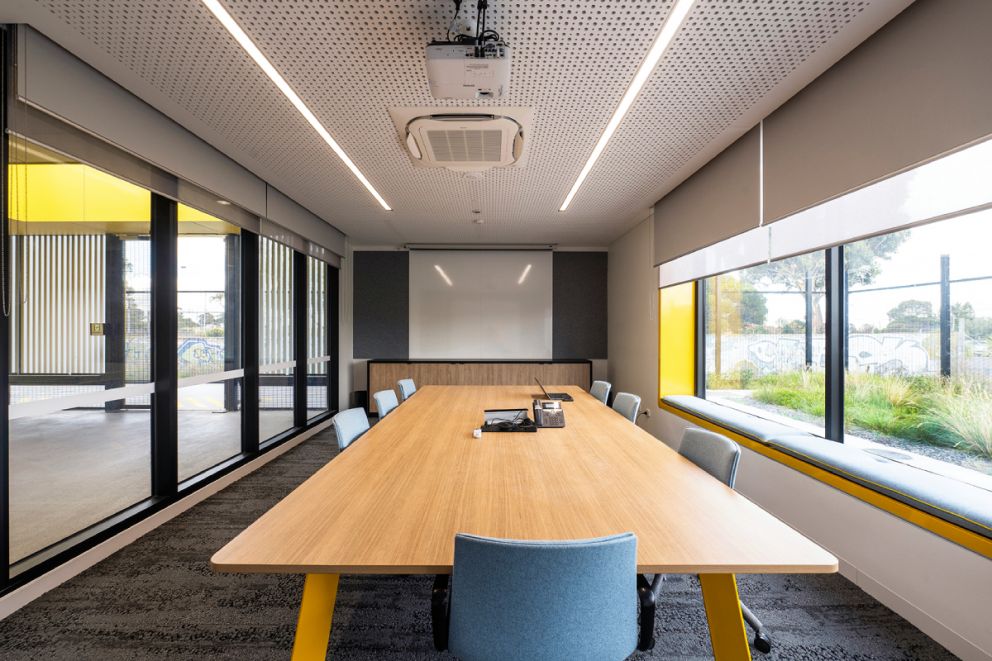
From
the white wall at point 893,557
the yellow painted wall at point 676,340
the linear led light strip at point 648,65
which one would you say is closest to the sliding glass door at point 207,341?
the linear led light strip at point 648,65

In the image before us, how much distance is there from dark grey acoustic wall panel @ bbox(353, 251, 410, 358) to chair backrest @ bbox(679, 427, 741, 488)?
5892 millimetres

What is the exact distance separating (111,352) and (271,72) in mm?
2232

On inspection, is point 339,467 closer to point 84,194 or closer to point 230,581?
point 230,581

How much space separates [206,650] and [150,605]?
1.94 feet

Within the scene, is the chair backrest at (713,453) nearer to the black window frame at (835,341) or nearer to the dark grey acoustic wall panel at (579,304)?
the black window frame at (835,341)

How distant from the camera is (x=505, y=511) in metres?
1.46

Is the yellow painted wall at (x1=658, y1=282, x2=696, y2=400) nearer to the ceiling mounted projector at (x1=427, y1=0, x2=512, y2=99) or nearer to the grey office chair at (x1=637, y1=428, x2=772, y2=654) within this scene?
the grey office chair at (x1=637, y1=428, x2=772, y2=654)

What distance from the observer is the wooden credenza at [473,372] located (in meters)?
7.02

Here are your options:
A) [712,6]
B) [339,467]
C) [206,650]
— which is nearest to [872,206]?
[712,6]

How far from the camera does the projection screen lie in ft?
24.3

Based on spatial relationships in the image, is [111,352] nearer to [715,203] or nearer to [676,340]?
[715,203]

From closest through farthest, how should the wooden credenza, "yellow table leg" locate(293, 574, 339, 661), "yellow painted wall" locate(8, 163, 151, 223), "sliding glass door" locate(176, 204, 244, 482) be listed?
"yellow table leg" locate(293, 574, 339, 661) < "yellow painted wall" locate(8, 163, 151, 223) < "sliding glass door" locate(176, 204, 244, 482) < the wooden credenza

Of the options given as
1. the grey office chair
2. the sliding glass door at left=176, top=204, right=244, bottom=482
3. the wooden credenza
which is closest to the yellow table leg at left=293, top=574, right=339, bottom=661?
the grey office chair

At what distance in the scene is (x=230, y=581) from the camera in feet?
7.81
